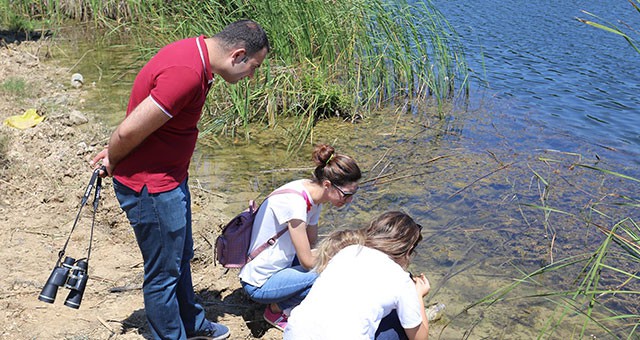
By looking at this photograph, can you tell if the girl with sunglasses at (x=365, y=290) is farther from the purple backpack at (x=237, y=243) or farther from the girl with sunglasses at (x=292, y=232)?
the purple backpack at (x=237, y=243)

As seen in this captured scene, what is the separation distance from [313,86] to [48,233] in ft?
9.61

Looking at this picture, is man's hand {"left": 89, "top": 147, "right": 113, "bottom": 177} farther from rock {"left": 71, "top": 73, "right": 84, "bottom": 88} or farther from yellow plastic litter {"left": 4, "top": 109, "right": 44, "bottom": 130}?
rock {"left": 71, "top": 73, "right": 84, "bottom": 88}

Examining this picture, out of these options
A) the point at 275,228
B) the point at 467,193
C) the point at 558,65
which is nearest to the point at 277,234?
the point at 275,228

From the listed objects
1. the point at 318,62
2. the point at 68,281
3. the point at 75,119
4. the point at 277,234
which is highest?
the point at 68,281

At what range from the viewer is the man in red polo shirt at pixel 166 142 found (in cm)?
233

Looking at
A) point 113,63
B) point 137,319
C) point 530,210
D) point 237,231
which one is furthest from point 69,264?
point 113,63

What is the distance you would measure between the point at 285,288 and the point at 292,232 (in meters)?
0.29

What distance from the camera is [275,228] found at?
314 centimetres

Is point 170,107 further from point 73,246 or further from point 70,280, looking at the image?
point 73,246

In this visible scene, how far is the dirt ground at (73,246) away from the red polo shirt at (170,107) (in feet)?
2.89

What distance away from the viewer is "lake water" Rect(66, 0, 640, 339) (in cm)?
389

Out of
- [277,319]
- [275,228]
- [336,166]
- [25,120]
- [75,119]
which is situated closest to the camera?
[336,166]

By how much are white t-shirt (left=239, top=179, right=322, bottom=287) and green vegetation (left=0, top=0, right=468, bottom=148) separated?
2.63 meters

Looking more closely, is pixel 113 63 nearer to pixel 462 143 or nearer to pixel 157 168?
pixel 462 143
